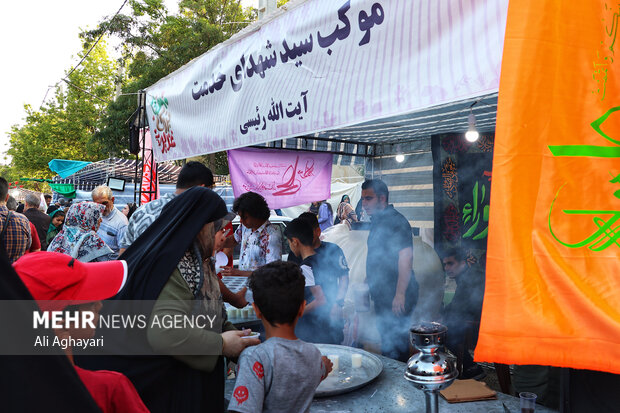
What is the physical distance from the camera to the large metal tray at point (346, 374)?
6.56 feet

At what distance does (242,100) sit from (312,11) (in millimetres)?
971

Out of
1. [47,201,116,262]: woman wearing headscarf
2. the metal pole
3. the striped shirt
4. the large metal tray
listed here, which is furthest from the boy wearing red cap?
the striped shirt

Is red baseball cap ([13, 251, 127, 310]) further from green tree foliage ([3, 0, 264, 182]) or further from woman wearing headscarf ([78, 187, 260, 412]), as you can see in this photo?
green tree foliage ([3, 0, 264, 182])

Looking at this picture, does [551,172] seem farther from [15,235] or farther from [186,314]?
[15,235]

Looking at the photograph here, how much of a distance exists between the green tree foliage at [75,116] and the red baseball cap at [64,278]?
77.2ft

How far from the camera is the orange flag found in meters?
1.35

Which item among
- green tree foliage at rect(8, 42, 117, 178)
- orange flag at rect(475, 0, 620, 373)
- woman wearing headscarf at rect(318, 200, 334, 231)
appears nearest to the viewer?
orange flag at rect(475, 0, 620, 373)

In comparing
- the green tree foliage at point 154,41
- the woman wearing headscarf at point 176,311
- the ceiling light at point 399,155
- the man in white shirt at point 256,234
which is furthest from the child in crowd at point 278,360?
the green tree foliage at point 154,41

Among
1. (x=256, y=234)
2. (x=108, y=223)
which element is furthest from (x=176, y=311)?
(x=108, y=223)

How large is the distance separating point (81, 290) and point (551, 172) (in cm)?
156

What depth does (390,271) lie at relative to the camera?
4.18m

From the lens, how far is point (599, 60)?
1388mm

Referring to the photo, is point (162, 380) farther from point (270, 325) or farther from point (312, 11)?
point (312, 11)

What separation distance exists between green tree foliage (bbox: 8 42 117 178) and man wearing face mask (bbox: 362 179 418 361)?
71.4 feet
